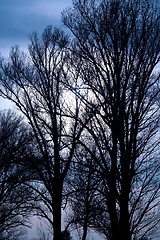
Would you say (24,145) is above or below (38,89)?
below

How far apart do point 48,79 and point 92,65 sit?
18.8ft

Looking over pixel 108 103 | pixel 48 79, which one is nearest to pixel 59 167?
pixel 48 79

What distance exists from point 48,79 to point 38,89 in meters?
0.69

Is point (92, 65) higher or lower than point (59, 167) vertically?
higher

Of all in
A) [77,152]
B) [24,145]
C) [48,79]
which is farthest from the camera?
[24,145]

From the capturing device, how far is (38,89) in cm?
1703

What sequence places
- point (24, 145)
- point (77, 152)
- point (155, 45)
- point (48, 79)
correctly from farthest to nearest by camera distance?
point (24, 145), point (48, 79), point (77, 152), point (155, 45)

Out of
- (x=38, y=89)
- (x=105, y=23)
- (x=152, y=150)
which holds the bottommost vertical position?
(x=152, y=150)

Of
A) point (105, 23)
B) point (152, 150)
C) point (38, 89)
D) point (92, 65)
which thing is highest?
point (38, 89)

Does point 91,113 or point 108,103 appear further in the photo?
point 91,113

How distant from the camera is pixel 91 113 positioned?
1191 cm

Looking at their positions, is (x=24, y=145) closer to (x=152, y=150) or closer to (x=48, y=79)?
(x=48, y=79)

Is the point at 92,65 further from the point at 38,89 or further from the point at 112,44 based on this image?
the point at 38,89

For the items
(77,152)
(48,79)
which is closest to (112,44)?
(77,152)
